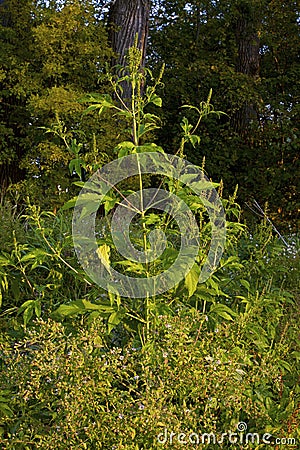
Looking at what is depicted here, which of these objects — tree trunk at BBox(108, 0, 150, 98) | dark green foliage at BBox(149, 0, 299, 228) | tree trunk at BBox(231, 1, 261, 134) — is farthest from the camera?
tree trunk at BBox(231, 1, 261, 134)

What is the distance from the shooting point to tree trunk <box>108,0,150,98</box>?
7.63m

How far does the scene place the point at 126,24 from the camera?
25.1 ft

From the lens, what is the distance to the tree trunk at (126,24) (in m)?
7.63

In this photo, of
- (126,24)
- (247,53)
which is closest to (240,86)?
(247,53)

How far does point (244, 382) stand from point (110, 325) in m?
0.54

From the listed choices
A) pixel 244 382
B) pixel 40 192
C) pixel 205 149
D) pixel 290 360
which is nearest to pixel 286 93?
pixel 205 149

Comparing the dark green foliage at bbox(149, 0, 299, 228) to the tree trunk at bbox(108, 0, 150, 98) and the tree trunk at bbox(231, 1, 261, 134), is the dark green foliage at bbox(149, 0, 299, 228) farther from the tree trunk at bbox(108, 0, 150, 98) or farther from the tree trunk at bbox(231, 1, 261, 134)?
the tree trunk at bbox(108, 0, 150, 98)

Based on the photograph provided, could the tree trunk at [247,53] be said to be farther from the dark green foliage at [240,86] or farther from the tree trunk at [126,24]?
the tree trunk at [126,24]

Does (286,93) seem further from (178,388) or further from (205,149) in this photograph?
(178,388)

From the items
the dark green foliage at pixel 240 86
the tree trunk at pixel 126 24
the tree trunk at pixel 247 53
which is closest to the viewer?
the tree trunk at pixel 126 24

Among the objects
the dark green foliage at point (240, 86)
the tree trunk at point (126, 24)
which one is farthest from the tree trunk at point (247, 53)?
the tree trunk at point (126, 24)

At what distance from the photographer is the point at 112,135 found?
7062mm

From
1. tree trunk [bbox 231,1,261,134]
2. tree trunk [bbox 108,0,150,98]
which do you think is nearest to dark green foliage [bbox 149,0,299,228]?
tree trunk [bbox 231,1,261,134]

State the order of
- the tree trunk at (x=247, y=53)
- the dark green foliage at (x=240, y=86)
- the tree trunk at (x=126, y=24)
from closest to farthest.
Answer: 1. the tree trunk at (x=126, y=24)
2. the dark green foliage at (x=240, y=86)
3. the tree trunk at (x=247, y=53)
